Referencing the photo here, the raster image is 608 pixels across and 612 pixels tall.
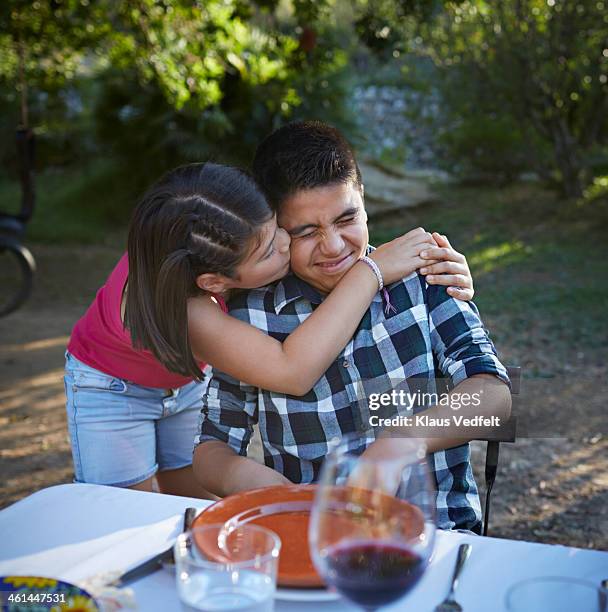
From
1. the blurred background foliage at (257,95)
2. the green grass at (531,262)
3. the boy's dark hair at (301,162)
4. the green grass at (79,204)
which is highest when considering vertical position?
the boy's dark hair at (301,162)

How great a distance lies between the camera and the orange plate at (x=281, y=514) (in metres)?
1.37

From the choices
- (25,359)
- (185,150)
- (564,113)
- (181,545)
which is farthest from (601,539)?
(185,150)

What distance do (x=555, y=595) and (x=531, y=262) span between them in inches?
291

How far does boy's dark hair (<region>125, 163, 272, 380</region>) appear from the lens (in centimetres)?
209

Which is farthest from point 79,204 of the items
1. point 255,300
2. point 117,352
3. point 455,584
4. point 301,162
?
point 455,584

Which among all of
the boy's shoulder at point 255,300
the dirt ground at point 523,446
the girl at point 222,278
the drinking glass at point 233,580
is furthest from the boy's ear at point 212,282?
the dirt ground at point 523,446

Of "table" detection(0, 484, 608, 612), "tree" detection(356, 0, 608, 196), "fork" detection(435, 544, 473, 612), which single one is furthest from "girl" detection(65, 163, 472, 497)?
"tree" detection(356, 0, 608, 196)

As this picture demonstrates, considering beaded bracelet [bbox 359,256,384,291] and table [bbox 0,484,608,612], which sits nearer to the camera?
table [bbox 0,484,608,612]

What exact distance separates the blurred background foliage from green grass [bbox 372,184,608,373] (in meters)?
0.52

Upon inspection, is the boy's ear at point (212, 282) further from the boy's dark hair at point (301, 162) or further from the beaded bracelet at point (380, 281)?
the beaded bracelet at point (380, 281)

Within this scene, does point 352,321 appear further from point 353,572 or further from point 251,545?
point 353,572

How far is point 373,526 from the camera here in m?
1.03

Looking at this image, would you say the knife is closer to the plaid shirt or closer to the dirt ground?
the plaid shirt

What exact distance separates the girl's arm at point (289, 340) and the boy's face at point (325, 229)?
11 centimetres
